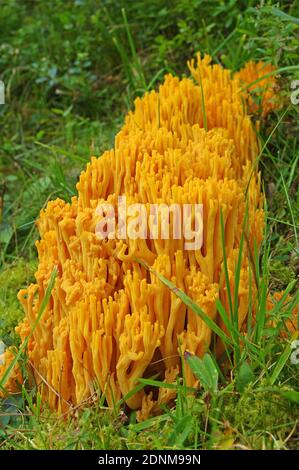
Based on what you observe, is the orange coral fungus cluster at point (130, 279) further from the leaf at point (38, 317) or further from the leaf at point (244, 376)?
the leaf at point (244, 376)

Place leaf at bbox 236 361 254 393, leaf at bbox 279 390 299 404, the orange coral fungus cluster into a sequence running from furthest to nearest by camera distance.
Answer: the orange coral fungus cluster < leaf at bbox 236 361 254 393 < leaf at bbox 279 390 299 404

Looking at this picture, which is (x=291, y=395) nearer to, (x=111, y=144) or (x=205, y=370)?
(x=205, y=370)

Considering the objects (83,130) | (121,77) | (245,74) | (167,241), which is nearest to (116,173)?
(167,241)

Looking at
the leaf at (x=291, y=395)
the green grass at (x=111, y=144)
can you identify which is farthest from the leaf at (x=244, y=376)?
the leaf at (x=291, y=395)

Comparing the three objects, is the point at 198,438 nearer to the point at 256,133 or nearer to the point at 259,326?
the point at 259,326

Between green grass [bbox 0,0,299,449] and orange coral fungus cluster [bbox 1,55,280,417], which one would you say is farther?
orange coral fungus cluster [bbox 1,55,280,417]

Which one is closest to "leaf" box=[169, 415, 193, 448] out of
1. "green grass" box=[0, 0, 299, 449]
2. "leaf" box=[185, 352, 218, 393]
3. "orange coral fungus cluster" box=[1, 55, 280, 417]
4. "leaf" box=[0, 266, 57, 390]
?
"green grass" box=[0, 0, 299, 449]

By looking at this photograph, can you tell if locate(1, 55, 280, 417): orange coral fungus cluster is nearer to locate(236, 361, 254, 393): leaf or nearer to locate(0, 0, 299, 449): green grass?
locate(0, 0, 299, 449): green grass

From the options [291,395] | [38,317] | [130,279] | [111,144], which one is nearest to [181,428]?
[291,395]
